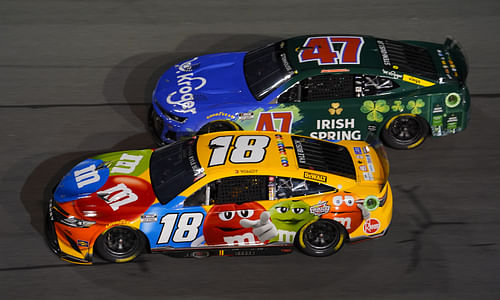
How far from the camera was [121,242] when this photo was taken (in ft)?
25.3

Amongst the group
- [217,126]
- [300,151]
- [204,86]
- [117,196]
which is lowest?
[117,196]

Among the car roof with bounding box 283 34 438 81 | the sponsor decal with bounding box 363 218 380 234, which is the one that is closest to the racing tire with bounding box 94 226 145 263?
the sponsor decal with bounding box 363 218 380 234

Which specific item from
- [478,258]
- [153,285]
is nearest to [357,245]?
[478,258]

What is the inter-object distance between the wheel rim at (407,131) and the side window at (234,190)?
310 cm

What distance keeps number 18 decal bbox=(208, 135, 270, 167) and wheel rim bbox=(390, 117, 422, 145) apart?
2662 millimetres

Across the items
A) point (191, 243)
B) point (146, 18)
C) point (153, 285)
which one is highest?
point (146, 18)

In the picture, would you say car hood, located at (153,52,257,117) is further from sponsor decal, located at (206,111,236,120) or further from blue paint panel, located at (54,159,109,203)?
blue paint panel, located at (54,159,109,203)

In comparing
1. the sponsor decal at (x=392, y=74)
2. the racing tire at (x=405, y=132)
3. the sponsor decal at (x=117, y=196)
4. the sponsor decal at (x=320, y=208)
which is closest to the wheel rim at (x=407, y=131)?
the racing tire at (x=405, y=132)

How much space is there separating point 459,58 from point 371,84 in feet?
5.74

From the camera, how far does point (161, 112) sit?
951 cm

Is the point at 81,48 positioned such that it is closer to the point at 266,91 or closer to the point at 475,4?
the point at 266,91

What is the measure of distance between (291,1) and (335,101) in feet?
17.9

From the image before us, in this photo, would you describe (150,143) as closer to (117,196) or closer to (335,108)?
(117,196)

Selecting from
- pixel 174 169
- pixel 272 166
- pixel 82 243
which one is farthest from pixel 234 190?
pixel 82 243
